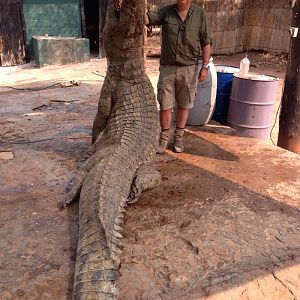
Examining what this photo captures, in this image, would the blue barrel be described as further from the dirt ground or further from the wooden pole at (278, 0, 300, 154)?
the wooden pole at (278, 0, 300, 154)

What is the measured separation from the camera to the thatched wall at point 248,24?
36.7 ft

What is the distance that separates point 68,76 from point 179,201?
22.7 ft

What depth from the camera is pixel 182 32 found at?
3756 mm

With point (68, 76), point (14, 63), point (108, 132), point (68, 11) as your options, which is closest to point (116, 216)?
point (108, 132)

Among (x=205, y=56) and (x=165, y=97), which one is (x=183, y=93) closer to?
(x=165, y=97)

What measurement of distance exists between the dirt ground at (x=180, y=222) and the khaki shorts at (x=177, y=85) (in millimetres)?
586

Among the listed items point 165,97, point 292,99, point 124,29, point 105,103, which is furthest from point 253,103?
point 124,29

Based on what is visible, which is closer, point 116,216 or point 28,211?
point 116,216

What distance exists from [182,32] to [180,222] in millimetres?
2037

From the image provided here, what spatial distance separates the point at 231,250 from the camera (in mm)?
2477

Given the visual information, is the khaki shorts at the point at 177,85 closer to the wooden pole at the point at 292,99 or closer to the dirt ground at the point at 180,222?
the dirt ground at the point at 180,222

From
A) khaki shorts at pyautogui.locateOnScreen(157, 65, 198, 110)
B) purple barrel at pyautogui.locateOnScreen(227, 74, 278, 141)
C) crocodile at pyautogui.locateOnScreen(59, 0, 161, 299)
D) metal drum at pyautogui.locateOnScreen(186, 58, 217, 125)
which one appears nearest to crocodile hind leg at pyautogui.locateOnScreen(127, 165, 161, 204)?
crocodile at pyautogui.locateOnScreen(59, 0, 161, 299)

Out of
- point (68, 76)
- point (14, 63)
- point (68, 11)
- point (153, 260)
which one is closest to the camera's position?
point (153, 260)

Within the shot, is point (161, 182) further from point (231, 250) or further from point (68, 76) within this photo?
point (68, 76)
